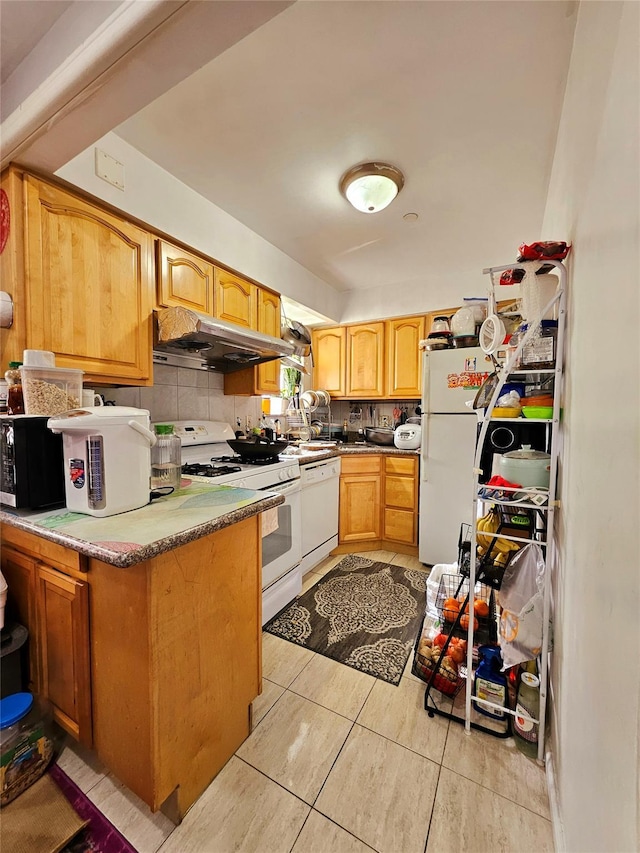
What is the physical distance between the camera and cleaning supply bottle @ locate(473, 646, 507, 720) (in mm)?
1204

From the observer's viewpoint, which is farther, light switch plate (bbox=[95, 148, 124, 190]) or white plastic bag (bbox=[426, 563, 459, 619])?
white plastic bag (bbox=[426, 563, 459, 619])

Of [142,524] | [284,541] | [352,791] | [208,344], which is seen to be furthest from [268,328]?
[352,791]

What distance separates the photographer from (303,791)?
1.03 meters

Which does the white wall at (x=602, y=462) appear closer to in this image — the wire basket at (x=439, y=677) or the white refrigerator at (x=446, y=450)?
the wire basket at (x=439, y=677)

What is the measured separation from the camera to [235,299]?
224cm

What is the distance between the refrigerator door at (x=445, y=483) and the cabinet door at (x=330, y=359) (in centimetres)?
123

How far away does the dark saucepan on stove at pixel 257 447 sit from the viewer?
82.4 inches

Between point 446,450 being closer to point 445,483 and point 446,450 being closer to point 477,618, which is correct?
point 445,483

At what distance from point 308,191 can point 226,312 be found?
34.0 inches

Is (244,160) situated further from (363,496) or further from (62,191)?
(363,496)

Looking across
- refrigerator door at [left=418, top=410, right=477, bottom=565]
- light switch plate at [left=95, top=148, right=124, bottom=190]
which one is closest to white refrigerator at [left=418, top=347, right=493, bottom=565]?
refrigerator door at [left=418, top=410, right=477, bottom=565]

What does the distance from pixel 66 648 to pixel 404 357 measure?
9.82ft

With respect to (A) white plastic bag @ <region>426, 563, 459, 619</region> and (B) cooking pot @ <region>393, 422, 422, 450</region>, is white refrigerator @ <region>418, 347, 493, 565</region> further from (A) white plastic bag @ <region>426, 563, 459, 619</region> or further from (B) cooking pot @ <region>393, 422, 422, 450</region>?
(A) white plastic bag @ <region>426, 563, 459, 619</region>

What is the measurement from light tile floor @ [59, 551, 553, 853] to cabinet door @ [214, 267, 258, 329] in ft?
6.96
